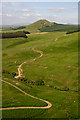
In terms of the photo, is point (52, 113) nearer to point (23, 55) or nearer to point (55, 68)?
point (55, 68)

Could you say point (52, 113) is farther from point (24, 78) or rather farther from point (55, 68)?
point (55, 68)

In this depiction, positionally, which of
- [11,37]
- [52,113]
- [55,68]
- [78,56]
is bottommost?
[52,113]

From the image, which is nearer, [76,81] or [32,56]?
[76,81]

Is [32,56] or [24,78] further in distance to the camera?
[32,56]

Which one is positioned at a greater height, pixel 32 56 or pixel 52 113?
pixel 32 56

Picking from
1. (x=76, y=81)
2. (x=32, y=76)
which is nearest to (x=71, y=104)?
(x=76, y=81)

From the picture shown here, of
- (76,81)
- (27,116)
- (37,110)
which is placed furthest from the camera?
(76,81)

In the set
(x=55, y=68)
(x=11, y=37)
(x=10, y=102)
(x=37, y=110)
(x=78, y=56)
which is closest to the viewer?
(x=37, y=110)

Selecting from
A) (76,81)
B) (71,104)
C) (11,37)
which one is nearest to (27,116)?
(71,104)

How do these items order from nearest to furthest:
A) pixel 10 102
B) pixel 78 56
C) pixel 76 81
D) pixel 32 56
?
pixel 10 102, pixel 76 81, pixel 78 56, pixel 32 56
